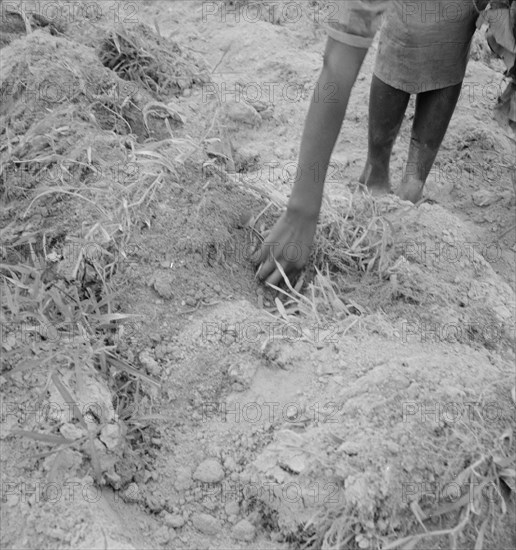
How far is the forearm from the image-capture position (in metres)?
2.14

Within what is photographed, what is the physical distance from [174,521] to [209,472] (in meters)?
0.13

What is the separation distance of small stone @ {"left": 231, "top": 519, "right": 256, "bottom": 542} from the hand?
31.4 inches

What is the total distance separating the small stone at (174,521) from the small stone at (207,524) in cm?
3

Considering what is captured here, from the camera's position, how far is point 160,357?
6.47 ft

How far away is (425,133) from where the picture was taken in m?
2.83

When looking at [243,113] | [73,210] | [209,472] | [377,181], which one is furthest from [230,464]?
[243,113]

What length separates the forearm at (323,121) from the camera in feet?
7.03

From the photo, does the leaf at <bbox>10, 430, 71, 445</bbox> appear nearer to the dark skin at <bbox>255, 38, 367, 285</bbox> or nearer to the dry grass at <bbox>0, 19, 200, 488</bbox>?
the dry grass at <bbox>0, 19, 200, 488</bbox>

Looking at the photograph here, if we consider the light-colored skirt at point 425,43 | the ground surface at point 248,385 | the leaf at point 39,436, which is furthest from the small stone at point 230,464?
the light-colored skirt at point 425,43

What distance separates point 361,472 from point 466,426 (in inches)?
11.3

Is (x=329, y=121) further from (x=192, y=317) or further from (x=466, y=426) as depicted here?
(x=466, y=426)

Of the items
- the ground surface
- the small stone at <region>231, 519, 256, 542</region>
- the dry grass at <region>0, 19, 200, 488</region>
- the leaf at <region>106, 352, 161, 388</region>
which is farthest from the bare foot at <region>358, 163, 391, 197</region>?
the small stone at <region>231, 519, 256, 542</region>

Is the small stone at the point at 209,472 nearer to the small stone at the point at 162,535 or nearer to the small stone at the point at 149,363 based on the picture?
the small stone at the point at 162,535

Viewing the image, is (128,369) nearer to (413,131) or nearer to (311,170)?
(311,170)
